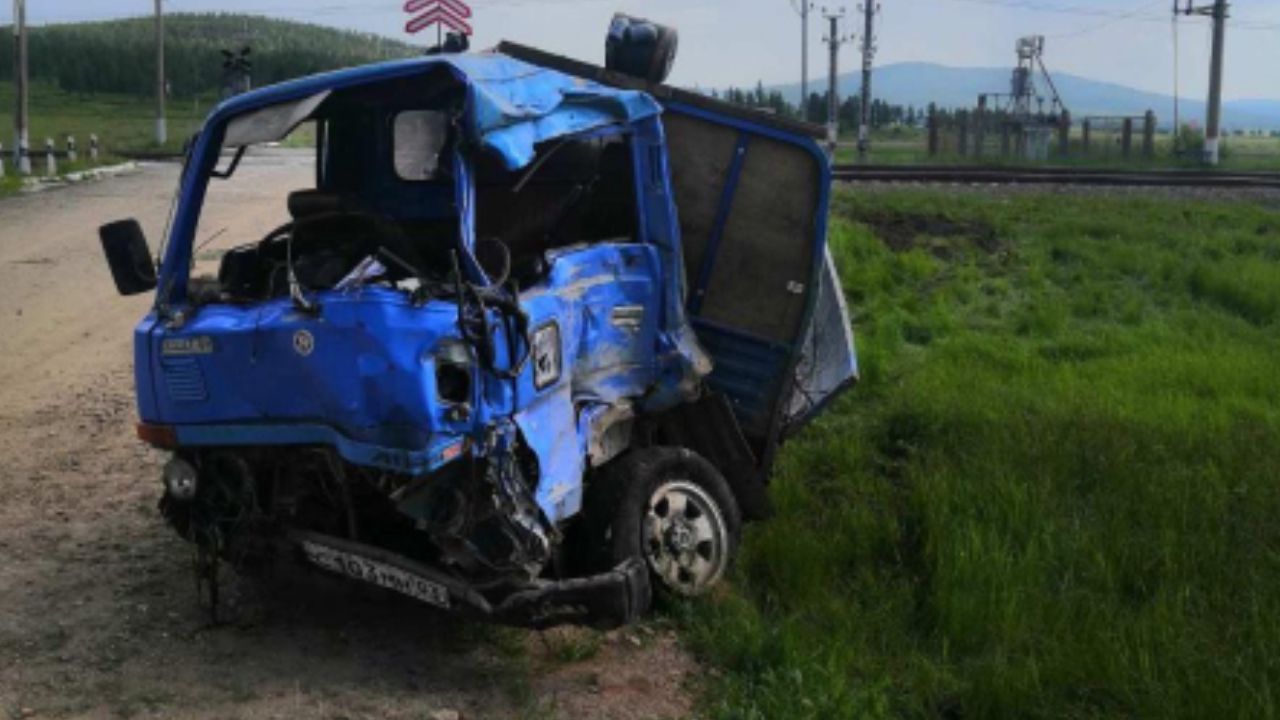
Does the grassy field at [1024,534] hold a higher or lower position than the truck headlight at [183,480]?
lower

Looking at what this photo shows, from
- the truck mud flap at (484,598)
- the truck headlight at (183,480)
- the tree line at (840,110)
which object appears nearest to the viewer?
the truck mud flap at (484,598)

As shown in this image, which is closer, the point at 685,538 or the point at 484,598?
the point at 484,598

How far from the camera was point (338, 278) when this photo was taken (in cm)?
505

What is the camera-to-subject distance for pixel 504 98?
16.5ft

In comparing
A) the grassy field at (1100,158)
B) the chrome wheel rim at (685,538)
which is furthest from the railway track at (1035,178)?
the chrome wheel rim at (685,538)

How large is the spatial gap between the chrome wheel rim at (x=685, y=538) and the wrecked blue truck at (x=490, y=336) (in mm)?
13

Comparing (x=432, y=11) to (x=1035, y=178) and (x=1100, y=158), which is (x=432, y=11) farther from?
(x=1100, y=158)

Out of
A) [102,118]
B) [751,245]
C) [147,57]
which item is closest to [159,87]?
[102,118]

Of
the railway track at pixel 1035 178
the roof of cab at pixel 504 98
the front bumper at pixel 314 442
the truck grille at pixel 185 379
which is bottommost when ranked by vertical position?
the front bumper at pixel 314 442

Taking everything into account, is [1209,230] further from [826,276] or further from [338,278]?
[338,278]

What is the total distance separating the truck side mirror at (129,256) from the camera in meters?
5.46

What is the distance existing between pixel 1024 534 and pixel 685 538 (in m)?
2.03

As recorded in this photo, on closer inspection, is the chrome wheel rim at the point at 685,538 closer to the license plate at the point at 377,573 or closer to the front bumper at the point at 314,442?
the license plate at the point at 377,573

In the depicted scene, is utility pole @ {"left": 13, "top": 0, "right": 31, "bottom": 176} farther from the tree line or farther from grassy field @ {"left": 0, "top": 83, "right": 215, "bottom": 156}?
Result: the tree line
